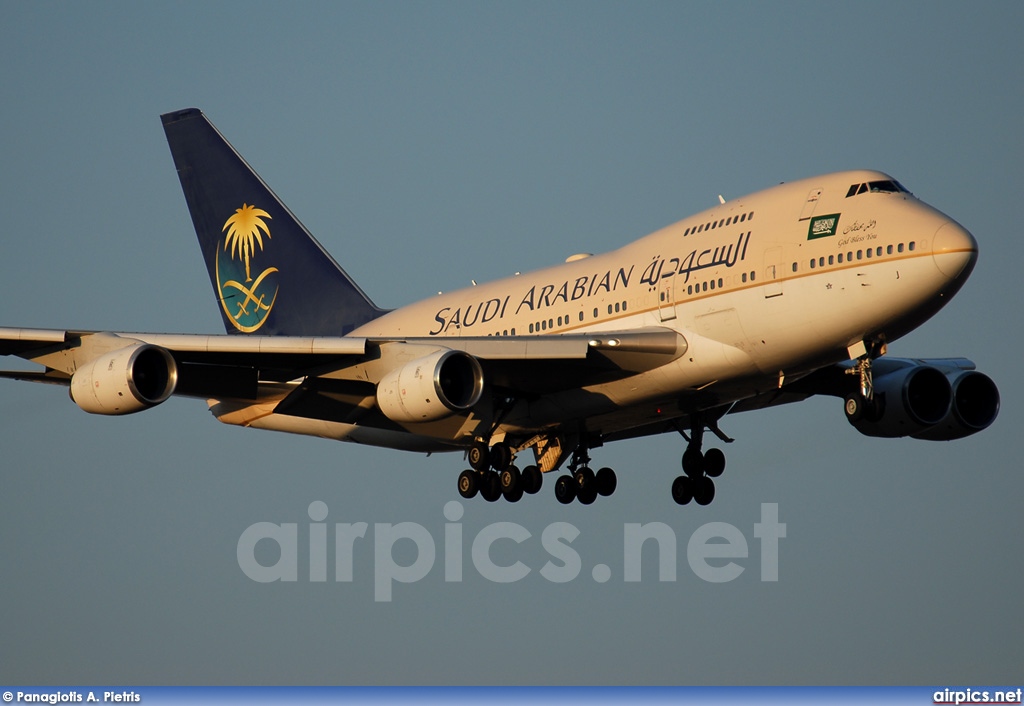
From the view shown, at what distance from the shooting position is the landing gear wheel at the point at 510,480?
3734cm

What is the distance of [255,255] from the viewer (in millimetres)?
48000

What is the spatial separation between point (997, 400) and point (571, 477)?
11797 mm

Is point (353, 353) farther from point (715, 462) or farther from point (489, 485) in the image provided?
point (715, 462)

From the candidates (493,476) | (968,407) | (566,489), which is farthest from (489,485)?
(968,407)

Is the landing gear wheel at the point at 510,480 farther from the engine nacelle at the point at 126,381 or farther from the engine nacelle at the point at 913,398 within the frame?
the engine nacelle at the point at 913,398

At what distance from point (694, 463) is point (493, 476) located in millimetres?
5642

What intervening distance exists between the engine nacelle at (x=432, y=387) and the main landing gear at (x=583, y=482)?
269 inches

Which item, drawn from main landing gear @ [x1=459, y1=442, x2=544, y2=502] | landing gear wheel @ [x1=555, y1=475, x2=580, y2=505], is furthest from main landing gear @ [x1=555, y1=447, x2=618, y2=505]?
main landing gear @ [x1=459, y1=442, x2=544, y2=502]

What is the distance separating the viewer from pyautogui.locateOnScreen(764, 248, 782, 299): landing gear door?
104ft

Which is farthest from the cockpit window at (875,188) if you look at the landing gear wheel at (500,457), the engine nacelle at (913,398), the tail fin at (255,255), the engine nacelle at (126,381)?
the tail fin at (255,255)

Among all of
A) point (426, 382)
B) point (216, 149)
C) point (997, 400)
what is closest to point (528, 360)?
point (426, 382)

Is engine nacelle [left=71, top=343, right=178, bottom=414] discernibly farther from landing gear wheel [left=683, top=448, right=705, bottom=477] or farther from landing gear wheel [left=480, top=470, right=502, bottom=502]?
landing gear wheel [left=683, top=448, right=705, bottom=477]

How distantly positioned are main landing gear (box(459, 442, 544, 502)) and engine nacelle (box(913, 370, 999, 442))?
11476mm

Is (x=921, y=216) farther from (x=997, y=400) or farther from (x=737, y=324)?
(x=997, y=400)
